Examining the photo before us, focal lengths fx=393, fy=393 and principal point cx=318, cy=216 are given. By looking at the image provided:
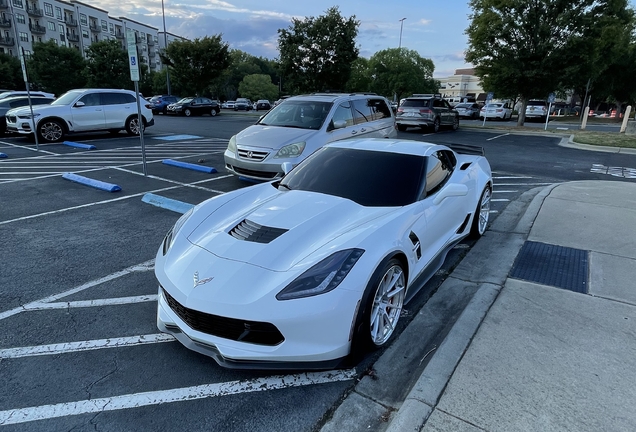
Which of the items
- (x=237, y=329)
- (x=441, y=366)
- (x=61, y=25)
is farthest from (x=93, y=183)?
(x=61, y=25)

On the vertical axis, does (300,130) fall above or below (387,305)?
above

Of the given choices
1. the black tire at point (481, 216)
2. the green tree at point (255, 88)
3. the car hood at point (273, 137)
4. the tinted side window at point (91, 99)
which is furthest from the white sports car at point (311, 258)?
the green tree at point (255, 88)

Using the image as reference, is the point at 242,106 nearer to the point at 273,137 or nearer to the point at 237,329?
the point at 273,137

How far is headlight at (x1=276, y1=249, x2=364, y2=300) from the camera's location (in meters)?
2.40

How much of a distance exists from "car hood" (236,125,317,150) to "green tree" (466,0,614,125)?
16.8 metres

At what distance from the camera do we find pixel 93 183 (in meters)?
7.64

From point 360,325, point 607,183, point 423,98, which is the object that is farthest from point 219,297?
point 423,98

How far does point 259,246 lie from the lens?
108 inches

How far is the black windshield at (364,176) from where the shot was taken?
11.5ft

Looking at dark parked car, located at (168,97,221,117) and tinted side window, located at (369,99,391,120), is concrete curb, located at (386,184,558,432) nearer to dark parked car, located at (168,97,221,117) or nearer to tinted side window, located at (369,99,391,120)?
tinted side window, located at (369,99,391,120)

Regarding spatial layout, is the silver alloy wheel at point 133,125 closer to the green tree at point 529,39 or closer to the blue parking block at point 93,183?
the blue parking block at point 93,183

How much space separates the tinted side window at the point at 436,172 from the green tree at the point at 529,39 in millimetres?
19033

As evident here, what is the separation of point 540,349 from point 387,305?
1.12m

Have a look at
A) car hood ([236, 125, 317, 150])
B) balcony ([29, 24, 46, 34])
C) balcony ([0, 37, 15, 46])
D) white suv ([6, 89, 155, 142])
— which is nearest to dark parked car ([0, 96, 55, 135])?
white suv ([6, 89, 155, 142])
